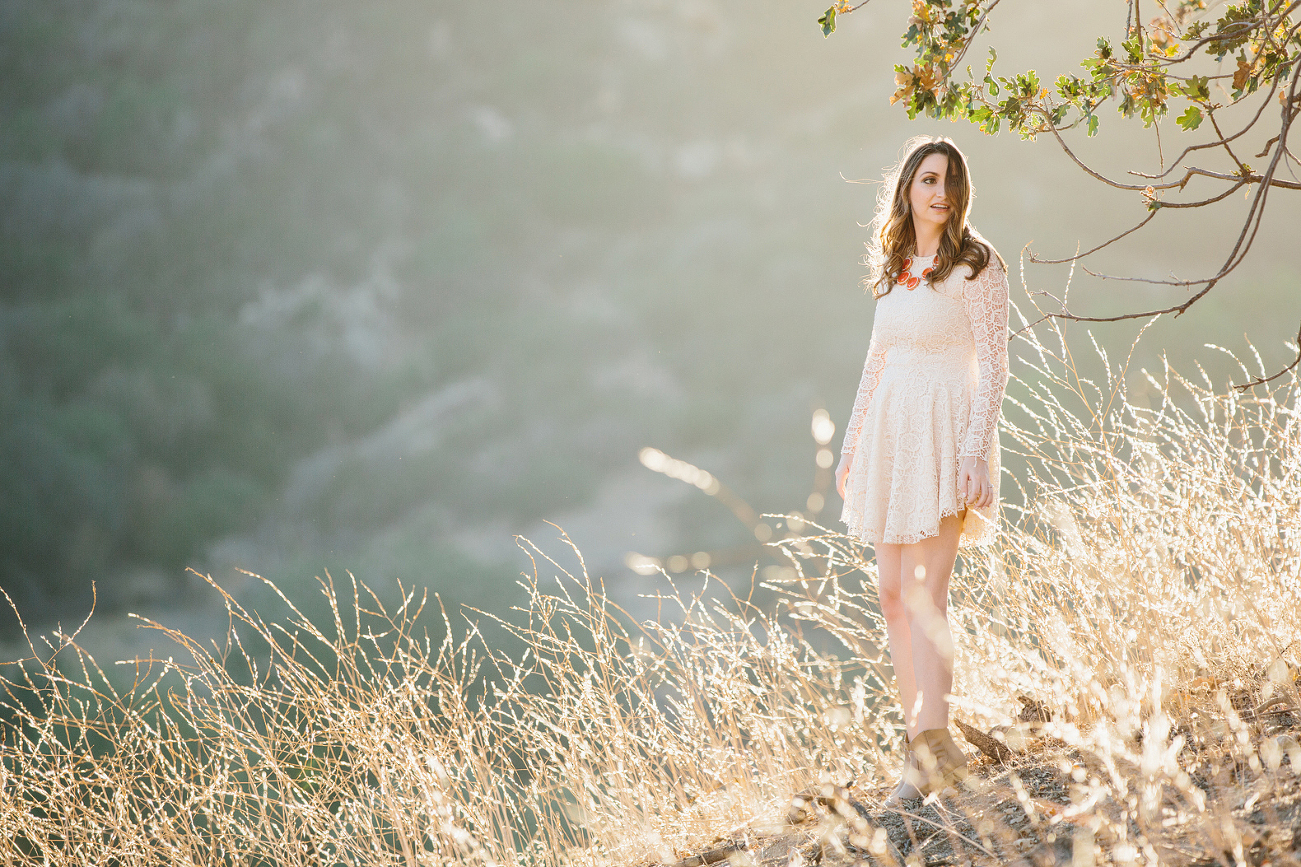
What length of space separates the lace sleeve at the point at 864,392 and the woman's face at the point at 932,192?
1.35 ft

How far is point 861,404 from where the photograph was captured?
9.45 ft

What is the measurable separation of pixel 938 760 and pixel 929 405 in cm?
97

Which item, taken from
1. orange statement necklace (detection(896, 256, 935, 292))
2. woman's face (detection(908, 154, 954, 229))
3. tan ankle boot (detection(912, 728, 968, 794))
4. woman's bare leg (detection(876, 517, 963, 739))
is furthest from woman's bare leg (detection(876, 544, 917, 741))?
woman's face (detection(908, 154, 954, 229))

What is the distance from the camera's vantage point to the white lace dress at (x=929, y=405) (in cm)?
251

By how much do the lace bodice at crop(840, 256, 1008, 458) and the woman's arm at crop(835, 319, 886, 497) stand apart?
9 centimetres

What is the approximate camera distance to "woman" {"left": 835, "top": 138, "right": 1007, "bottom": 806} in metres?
2.47

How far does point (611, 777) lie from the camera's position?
3080 millimetres

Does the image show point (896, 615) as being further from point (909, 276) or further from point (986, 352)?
point (909, 276)

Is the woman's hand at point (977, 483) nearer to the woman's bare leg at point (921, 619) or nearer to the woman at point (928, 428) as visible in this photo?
the woman at point (928, 428)

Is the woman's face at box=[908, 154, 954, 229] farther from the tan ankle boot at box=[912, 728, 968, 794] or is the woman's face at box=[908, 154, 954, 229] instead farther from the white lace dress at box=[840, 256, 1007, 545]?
the tan ankle boot at box=[912, 728, 968, 794]

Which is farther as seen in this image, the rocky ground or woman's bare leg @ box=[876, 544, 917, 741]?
woman's bare leg @ box=[876, 544, 917, 741]

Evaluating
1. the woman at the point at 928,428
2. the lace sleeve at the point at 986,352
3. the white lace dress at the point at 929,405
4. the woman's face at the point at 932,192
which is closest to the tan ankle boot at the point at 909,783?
the woman at the point at 928,428

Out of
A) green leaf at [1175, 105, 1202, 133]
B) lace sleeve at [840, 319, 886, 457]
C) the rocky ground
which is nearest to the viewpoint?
the rocky ground

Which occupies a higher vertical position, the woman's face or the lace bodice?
the woman's face
